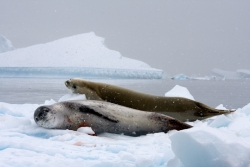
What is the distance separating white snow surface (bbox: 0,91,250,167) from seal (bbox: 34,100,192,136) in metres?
0.12

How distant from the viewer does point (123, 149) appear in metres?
2.18

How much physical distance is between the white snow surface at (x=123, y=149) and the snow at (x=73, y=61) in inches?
907

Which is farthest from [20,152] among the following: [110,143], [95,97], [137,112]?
[95,97]

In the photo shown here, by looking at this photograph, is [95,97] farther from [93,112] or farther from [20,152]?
[20,152]

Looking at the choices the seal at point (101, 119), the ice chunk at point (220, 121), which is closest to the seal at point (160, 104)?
the ice chunk at point (220, 121)

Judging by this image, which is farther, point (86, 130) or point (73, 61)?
point (73, 61)

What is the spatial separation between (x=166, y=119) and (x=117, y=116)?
48 centimetres

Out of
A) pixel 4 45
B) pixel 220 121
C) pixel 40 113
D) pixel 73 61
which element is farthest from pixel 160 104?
pixel 4 45

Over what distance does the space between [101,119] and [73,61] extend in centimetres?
2939

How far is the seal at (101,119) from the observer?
274 cm

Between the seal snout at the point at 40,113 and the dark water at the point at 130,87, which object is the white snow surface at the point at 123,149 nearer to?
the seal snout at the point at 40,113

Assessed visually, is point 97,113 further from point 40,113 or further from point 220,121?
point 220,121

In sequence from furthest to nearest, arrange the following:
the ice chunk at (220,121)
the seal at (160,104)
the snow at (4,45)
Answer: the snow at (4,45), the seal at (160,104), the ice chunk at (220,121)

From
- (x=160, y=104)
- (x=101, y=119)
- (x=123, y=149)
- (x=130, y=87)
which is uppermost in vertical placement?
(x=130, y=87)
